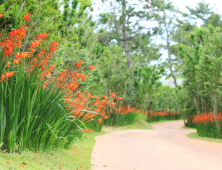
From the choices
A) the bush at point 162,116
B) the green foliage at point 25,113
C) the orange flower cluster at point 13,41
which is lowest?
the bush at point 162,116

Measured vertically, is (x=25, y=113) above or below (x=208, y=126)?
above

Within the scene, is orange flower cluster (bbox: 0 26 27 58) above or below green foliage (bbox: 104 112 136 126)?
above

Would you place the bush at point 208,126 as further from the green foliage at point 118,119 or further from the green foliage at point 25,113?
the green foliage at point 25,113

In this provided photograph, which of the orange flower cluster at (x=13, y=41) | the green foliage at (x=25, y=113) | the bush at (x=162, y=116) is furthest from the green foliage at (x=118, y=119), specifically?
the orange flower cluster at (x=13, y=41)

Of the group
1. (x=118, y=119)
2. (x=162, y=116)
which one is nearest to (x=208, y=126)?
(x=118, y=119)

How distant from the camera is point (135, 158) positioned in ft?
18.2

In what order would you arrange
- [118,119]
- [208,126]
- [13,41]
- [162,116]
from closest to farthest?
[13,41]
[208,126]
[118,119]
[162,116]

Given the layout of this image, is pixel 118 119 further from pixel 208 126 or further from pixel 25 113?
pixel 25 113

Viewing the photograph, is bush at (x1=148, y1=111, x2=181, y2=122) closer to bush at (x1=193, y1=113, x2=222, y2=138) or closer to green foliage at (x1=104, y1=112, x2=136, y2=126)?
green foliage at (x1=104, y1=112, x2=136, y2=126)

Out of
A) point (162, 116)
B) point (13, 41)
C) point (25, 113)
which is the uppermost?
Result: point (13, 41)

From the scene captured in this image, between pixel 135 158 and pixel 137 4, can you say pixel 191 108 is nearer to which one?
pixel 137 4

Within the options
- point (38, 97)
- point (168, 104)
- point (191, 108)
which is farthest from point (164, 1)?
point (38, 97)

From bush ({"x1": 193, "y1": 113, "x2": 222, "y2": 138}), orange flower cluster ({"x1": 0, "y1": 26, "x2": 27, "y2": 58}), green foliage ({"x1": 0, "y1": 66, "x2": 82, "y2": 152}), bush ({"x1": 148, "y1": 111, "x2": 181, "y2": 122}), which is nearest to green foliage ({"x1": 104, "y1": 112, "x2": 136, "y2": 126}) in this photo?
bush ({"x1": 193, "y1": 113, "x2": 222, "y2": 138})

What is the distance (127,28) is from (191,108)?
8330 mm
